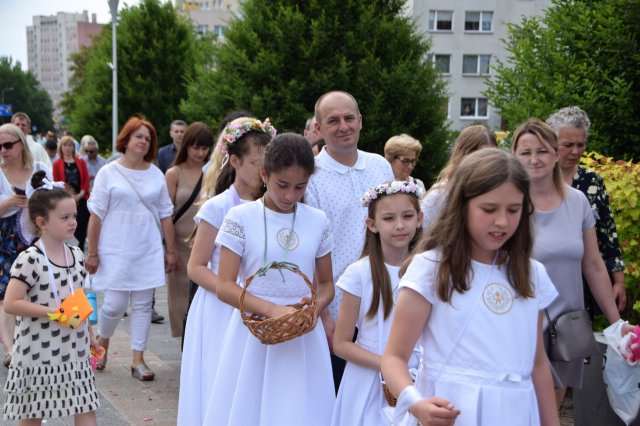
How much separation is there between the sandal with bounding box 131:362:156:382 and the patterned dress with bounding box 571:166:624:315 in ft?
12.3

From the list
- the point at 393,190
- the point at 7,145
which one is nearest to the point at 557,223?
the point at 393,190

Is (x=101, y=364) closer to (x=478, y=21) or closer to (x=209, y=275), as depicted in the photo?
(x=209, y=275)

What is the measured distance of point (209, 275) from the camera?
4.80m

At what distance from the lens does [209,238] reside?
4.98 meters

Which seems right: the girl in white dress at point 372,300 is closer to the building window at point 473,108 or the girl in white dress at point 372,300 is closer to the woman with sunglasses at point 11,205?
the woman with sunglasses at point 11,205

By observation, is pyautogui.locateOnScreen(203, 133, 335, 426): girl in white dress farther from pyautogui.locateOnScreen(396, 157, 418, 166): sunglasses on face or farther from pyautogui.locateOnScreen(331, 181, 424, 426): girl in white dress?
pyautogui.locateOnScreen(396, 157, 418, 166): sunglasses on face

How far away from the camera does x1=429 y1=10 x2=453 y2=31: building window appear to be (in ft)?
189

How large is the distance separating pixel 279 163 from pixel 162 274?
4.07 m

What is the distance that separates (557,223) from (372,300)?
1.45 m

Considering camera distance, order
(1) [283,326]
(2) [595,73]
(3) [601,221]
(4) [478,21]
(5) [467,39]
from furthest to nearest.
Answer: (4) [478,21] < (5) [467,39] < (2) [595,73] < (3) [601,221] < (1) [283,326]

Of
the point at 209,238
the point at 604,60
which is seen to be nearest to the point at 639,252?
the point at 604,60

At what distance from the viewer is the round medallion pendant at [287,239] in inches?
173

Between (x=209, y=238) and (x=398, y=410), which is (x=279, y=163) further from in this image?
(x=398, y=410)

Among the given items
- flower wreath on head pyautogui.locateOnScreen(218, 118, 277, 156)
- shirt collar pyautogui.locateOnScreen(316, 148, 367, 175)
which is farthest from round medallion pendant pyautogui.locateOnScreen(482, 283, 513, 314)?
flower wreath on head pyautogui.locateOnScreen(218, 118, 277, 156)
